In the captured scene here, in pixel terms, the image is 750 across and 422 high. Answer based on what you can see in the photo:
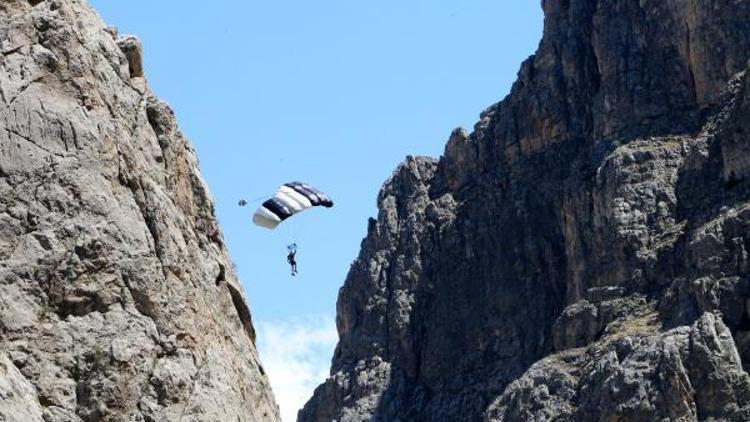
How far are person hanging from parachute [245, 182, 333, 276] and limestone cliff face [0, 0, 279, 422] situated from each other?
1745 cm

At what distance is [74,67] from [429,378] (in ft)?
434

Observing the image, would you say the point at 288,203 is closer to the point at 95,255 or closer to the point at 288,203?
the point at 288,203

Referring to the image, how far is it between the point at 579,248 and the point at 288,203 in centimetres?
10053

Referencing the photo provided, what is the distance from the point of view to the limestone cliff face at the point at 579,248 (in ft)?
414

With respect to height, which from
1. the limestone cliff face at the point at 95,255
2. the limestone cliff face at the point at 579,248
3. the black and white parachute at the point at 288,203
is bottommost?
the limestone cliff face at the point at 95,255

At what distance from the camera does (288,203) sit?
53125mm

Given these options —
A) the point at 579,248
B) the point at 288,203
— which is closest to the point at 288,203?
the point at 288,203

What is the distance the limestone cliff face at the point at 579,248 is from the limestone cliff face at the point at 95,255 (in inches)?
3405

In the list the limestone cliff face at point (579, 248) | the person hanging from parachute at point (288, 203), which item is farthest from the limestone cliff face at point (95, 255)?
the limestone cliff face at point (579, 248)

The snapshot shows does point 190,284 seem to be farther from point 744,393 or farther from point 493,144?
point 493,144

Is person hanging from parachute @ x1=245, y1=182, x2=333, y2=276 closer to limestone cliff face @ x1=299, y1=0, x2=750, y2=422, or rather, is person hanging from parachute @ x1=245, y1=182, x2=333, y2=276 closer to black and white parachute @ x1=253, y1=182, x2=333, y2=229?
black and white parachute @ x1=253, y1=182, x2=333, y2=229

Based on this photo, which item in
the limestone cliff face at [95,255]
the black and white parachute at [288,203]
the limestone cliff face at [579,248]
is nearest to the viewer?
the limestone cliff face at [95,255]

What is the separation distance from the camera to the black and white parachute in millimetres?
52750

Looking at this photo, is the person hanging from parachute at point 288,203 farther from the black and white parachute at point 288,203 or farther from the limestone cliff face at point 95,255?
the limestone cliff face at point 95,255
